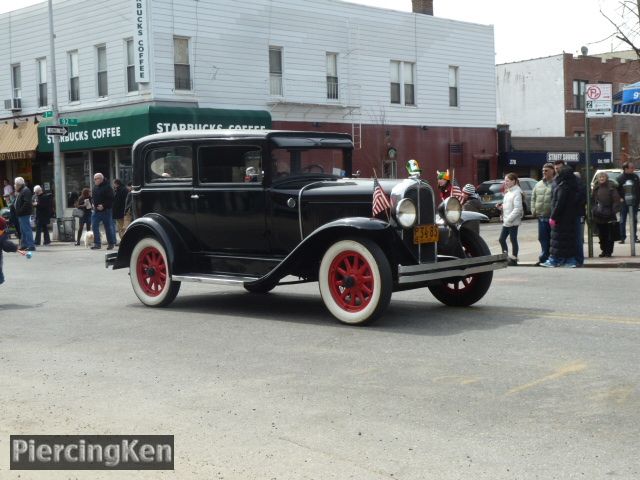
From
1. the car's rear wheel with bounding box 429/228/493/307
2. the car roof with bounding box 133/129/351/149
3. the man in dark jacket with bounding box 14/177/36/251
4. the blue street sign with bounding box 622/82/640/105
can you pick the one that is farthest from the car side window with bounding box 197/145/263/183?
the blue street sign with bounding box 622/82/640/105

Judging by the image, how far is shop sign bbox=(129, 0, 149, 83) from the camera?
2875 cm

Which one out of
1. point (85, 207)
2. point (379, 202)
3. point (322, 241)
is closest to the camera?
point (379, 202)

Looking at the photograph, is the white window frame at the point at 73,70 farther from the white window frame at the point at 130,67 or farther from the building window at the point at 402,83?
the building window at the point at 402,83

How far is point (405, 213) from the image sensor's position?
904 centimetres

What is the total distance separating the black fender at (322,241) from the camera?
29.2ft

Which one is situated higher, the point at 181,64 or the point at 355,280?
the point at 181,64

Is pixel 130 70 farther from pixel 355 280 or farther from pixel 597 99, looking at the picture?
pixel 355 280

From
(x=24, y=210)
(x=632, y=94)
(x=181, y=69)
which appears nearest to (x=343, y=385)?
(x=632, y=94)

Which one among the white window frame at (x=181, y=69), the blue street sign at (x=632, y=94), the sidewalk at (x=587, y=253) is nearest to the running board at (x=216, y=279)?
the sidewalk at (x=587, y=253)

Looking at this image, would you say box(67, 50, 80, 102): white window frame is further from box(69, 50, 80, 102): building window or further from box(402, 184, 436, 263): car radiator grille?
box(402, 184, 436, 263): car radiator grille

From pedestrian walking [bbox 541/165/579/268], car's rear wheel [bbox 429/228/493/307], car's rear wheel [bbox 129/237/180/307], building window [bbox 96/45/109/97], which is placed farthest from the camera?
building window [bbox 96/45/109/97]

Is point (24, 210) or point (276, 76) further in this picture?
point (276, 76)

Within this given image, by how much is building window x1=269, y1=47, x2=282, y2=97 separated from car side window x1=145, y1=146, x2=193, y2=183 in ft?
71.0

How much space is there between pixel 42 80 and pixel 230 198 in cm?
2626
